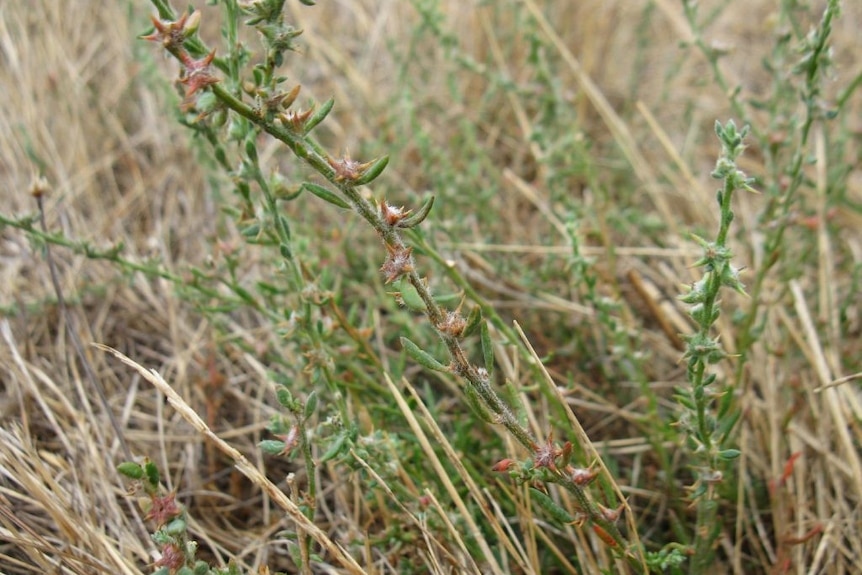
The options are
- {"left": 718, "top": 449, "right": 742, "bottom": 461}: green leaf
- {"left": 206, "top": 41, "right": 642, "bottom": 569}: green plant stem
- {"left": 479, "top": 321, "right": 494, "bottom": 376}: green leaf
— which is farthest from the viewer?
{"left": 718, "top": 449, "right": 742, "bottom": 461}: green leaf

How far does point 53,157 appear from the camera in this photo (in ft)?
9.59

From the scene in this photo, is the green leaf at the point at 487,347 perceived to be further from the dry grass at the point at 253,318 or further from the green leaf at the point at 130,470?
the green leaf at the point at 130,470

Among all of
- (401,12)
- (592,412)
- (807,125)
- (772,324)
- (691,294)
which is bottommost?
(592,412)

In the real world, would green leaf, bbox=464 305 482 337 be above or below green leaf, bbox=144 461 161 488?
above

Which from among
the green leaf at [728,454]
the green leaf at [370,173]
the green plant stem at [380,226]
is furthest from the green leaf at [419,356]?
the green leaf at [728,454]

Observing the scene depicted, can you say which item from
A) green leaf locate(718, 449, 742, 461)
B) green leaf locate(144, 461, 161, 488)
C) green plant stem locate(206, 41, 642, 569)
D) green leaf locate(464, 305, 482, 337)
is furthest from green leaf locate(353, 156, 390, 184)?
green leaf locate(718, 449, 742, 461)

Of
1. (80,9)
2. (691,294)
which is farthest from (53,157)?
(691,294)

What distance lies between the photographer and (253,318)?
255cm

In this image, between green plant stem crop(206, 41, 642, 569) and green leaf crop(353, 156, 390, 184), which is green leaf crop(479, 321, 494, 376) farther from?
green leaf crop(353, 156, 390, 184)

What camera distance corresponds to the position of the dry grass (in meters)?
1.75

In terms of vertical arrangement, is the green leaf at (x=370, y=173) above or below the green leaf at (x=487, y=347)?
above

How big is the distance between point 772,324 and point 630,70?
A: 1.82 meters

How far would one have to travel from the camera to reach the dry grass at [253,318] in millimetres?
1755

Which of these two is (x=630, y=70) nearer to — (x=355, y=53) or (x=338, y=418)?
(x=355, y=53)
